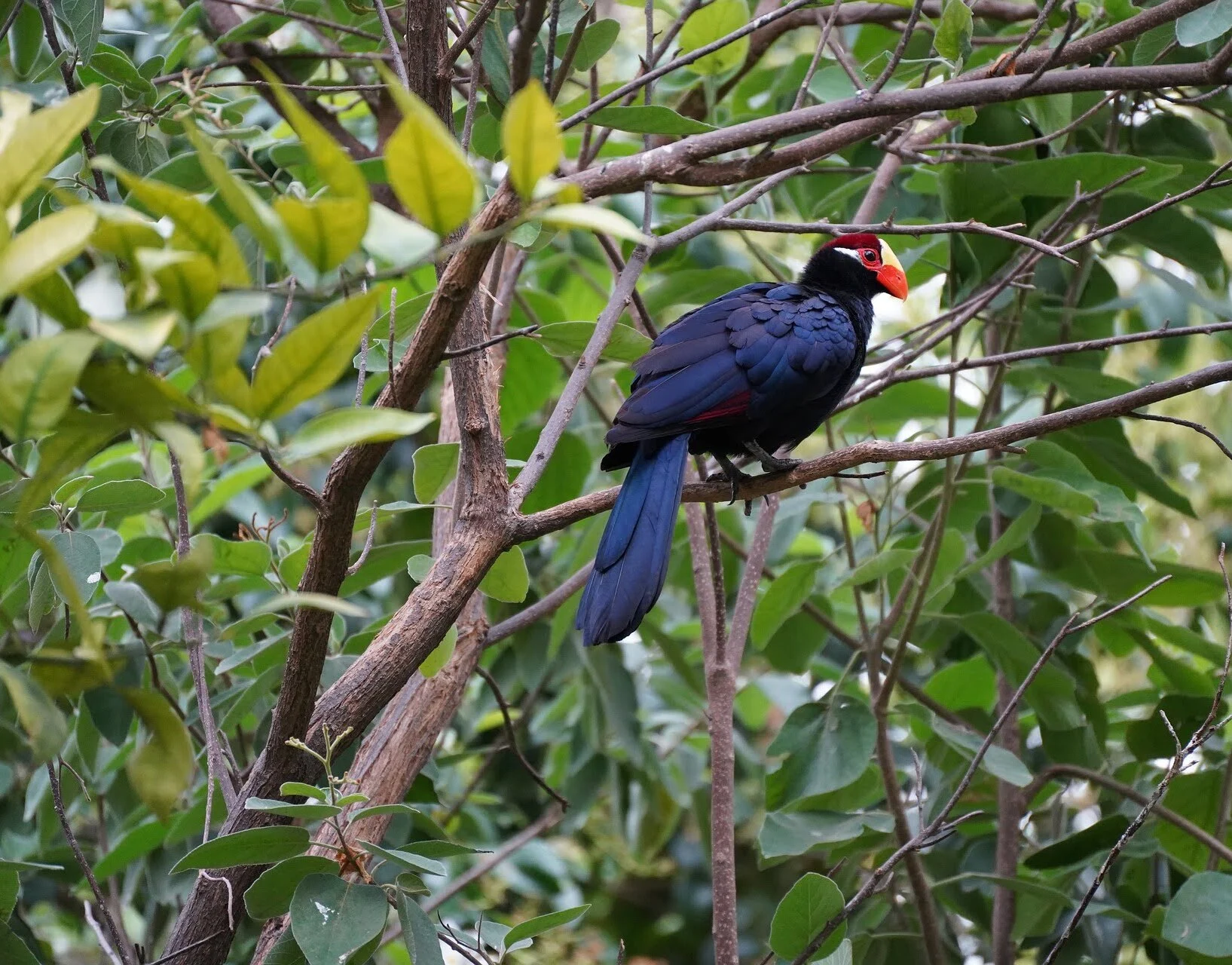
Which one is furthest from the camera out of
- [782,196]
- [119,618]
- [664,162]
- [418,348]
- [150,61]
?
[782,196]

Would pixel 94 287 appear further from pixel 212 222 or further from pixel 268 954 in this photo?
pixel 268 954

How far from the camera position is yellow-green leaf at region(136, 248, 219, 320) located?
0.89 metres

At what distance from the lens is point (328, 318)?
92 cm

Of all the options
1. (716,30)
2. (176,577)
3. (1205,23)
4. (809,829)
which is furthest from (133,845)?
(1205,23)

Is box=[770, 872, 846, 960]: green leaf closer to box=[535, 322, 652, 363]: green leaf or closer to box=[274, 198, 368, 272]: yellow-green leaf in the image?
box=[535, 322, 652, 363]: green leaf

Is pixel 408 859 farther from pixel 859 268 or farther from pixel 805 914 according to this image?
pixel 859 268

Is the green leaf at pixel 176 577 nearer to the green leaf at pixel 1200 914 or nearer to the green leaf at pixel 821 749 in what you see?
the green leaf at pixel 821 749

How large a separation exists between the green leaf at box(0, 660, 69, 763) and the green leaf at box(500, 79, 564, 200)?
1.92ft

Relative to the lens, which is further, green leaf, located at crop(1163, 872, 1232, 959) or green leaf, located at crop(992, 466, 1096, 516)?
green leaf, located at crop(992, 466, 1096, 516)

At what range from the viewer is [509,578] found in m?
1.98

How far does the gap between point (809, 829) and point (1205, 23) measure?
173 cm

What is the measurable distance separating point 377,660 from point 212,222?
92 cm

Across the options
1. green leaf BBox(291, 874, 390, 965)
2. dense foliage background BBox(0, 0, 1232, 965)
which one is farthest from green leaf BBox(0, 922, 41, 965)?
green leaf BBox(291, 874, 390, 965)

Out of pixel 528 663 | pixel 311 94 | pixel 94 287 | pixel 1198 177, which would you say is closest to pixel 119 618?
pixel 528 663
